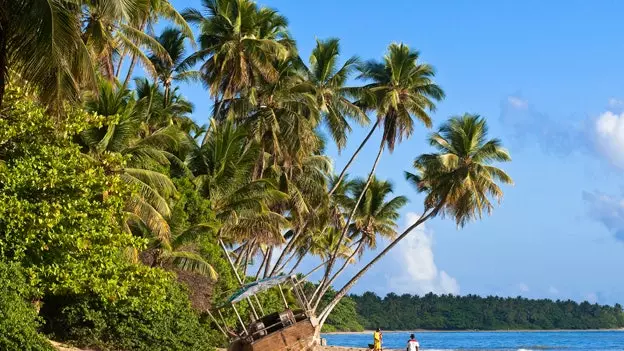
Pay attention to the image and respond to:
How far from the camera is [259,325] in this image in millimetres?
25078

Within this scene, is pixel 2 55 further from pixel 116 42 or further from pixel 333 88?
pixel 333 88

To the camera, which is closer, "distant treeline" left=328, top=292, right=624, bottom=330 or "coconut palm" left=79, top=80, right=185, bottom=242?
"coconut palm" left=79, top=80, right=185, bottom=242

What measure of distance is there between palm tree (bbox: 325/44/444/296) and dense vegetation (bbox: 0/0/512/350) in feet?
0.26

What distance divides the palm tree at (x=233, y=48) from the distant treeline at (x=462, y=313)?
105778 mm

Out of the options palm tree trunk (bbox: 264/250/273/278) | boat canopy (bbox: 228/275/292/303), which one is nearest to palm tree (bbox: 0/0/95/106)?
boat canopy (bbox: 228/275/292/303)

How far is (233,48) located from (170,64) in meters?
2.97

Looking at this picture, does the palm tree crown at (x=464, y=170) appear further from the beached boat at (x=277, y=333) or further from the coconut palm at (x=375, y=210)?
the beached boat at (x=277, y=333)

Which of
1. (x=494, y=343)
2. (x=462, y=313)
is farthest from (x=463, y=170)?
(x=462, y=313)

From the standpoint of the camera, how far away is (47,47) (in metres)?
10.8

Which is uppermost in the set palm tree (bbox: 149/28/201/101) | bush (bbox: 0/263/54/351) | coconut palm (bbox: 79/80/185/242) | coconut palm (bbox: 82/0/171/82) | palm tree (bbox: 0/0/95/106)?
palm tree (bbox: 149/28/201/101)

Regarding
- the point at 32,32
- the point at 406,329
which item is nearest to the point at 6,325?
the point at 32,32

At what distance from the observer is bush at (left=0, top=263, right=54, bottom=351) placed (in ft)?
56.9

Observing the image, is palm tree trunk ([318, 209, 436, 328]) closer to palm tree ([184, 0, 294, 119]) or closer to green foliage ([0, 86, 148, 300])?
palm tree ([184, 0, 294, 119])

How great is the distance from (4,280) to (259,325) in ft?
28.3
